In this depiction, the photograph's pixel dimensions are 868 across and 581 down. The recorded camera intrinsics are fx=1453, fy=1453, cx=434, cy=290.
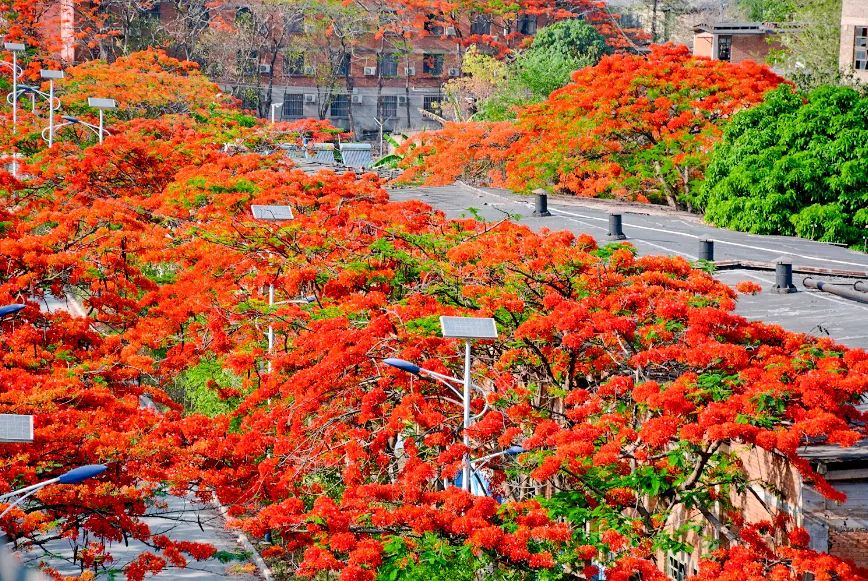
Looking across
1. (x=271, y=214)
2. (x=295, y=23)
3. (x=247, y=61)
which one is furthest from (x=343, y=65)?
(x=271, y=214)

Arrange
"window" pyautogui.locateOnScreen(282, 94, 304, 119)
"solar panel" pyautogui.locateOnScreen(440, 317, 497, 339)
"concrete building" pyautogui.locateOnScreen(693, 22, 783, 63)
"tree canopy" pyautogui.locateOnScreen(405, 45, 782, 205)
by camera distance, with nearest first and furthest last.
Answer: "solar panel" pyautogui.locateOnScreen(440, 317, 497, 339) → "tree canopy" pyautogui.locateOnScreen(405, 45, 782, 205) → "concrete building" pyautogui.locateOnScreen(693, 22, 783, 63) → "window" pyautogui.locateOnScreen(282, 94, 304, 119)

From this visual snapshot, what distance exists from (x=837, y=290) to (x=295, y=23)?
55296 millimetres

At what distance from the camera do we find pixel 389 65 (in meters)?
75.1

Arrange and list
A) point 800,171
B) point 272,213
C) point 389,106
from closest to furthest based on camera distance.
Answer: point 272,213, point 800,171, point 389,106

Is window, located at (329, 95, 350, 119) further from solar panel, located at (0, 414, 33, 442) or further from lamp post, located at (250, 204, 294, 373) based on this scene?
solar panel, located at (0, 414, 33, 442)

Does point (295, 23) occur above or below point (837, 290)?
above

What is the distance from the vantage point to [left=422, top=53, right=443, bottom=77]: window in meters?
75.4

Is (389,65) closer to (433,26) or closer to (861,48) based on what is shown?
(433,26)

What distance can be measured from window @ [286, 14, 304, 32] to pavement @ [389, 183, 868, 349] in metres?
37.4

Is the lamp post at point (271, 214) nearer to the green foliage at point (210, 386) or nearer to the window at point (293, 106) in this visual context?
the green foliage at point (210, 386)

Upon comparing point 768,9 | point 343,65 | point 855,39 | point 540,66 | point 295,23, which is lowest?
point 540,66

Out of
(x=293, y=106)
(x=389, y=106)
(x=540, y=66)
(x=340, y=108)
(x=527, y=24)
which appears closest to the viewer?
(x=540, y=66)

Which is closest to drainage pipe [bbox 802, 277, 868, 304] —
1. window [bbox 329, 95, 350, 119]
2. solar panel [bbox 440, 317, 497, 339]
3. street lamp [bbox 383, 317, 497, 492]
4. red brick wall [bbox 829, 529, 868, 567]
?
red brick wall [bbox 829, 529, 868, 567]

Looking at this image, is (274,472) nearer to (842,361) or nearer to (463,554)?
(463,554)
